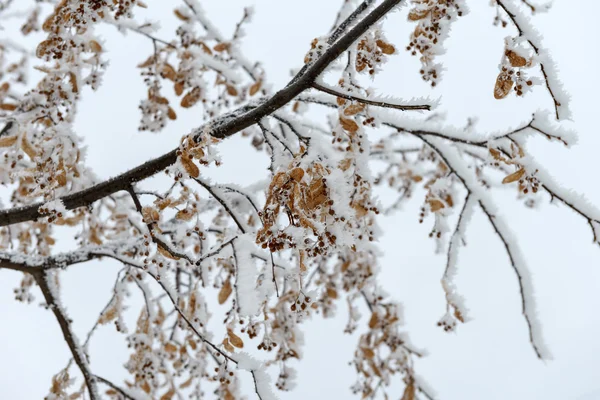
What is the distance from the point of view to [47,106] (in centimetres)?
212

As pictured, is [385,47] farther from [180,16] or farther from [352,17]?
[180,16]

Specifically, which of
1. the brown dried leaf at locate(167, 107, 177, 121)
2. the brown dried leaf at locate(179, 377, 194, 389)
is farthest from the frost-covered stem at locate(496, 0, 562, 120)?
A: the brown dried leaf at locate(179, 377, 194, 389)

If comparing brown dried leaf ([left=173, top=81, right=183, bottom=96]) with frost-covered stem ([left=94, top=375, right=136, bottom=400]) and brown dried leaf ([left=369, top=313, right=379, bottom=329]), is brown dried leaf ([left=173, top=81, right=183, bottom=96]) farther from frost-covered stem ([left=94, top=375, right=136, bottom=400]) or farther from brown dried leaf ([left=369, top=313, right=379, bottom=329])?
brown dried leaf ([left=369, top=313, right=379, bottom=329])

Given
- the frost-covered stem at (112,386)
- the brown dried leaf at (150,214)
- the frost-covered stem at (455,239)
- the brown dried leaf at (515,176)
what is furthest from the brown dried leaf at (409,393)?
the brown dried leaf at (150,214)

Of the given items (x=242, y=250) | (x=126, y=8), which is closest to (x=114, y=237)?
(x=126, y=8)

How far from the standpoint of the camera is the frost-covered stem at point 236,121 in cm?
122

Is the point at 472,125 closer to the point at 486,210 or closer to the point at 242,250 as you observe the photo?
the point at 486,210

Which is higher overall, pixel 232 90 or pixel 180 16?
pixel 180 16

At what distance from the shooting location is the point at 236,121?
4.63 feet

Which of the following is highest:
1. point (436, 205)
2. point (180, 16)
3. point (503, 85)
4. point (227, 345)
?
point (180, 16)

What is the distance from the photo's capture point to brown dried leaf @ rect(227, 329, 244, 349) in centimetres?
156

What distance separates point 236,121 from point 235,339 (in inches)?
27.6

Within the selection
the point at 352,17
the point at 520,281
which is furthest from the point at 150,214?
the point at 520,281

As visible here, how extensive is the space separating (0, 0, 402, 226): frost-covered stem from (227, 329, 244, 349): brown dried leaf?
0.57 meters
